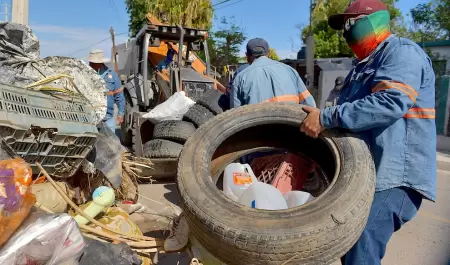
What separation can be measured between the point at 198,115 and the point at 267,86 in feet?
6.02

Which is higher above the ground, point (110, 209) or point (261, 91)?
point (261, 91)

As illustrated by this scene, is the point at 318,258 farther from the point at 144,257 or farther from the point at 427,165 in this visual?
the point at 144,257

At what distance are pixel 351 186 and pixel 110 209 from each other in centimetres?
170

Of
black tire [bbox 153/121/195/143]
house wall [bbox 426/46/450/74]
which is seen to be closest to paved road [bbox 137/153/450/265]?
black tire [bbox 153/121/195/143]

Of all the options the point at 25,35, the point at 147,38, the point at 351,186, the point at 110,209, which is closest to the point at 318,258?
the point at 351,186

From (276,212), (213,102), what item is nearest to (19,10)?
(213,102)

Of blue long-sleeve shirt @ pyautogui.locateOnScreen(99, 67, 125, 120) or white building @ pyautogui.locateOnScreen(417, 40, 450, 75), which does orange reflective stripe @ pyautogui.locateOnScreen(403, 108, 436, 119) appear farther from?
white building @ pyautogui.locateOnScreen(417, 40, 450, 75)

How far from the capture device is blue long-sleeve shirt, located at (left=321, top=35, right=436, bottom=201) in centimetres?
221

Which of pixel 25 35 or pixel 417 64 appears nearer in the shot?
pixel 417 64

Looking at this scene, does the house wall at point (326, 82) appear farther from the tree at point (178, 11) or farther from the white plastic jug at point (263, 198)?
the tree at point (178, 11)

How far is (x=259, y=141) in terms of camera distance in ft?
10.1

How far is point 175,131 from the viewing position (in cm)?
548

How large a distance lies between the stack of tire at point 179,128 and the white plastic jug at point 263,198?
9.23ft

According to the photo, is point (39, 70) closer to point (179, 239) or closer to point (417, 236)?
point (179, 239)
